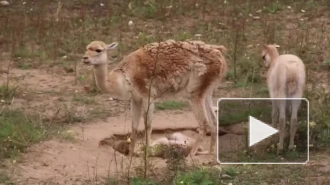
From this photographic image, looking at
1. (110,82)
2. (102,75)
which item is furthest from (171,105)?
(102,75)

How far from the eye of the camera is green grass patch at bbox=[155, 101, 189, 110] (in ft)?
35.0

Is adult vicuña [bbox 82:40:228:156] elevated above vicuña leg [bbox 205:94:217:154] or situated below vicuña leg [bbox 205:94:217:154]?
above

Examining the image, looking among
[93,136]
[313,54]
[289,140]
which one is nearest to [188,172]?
[289,140]

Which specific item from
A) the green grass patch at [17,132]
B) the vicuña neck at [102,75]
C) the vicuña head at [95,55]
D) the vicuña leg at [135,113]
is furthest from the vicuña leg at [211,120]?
the green grass patch at [17,132]

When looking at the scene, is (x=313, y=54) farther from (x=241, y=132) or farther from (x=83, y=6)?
(x=83, y=6)

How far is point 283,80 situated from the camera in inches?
331

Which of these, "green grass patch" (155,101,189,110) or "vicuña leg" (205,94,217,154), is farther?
"green grass patch" (155,101,189,110)

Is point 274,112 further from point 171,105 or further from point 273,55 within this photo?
point 171,105
